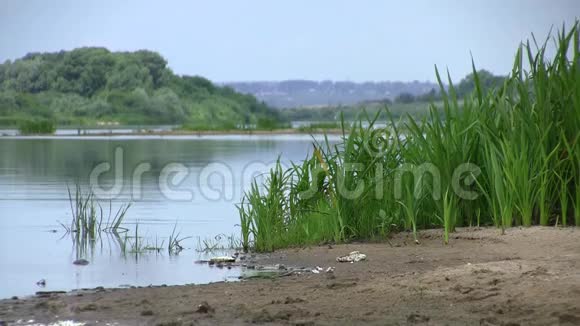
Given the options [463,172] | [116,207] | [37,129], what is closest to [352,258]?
[463,172]

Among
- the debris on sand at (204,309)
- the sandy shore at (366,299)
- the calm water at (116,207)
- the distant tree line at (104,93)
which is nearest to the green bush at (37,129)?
the distant tree line at (104,93)

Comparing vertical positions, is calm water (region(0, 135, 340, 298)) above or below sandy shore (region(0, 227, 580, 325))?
below

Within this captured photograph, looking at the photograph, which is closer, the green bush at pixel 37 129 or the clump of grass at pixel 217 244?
the clump of grass at pixel 217 244

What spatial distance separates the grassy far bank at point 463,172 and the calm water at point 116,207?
3.84 ft

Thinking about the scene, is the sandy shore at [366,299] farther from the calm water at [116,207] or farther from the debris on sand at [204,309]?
the calm water at [116,207]

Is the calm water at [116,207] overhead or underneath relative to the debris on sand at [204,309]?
underneath

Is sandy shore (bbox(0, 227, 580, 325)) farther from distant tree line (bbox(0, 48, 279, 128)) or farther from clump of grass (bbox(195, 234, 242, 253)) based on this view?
distant tree line (bbox(0, 48, 279, 128))

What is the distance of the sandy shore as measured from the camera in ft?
22.8

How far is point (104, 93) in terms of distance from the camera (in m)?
78.8

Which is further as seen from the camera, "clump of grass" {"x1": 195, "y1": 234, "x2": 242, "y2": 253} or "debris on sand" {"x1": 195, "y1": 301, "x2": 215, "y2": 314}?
"clump of grass" {"x1": 195, "y1": 234, "x2": 242, "y2": 253}

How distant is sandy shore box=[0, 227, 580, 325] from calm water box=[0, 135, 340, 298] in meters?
1.16

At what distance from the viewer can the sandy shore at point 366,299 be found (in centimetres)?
696

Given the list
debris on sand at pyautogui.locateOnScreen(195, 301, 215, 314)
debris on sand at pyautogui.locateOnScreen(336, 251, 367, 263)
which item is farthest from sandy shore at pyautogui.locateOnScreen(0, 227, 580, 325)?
debris on sand at pyautogui.locateOnScreen(336, 251, 367, 263)

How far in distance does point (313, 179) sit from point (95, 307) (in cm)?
432
